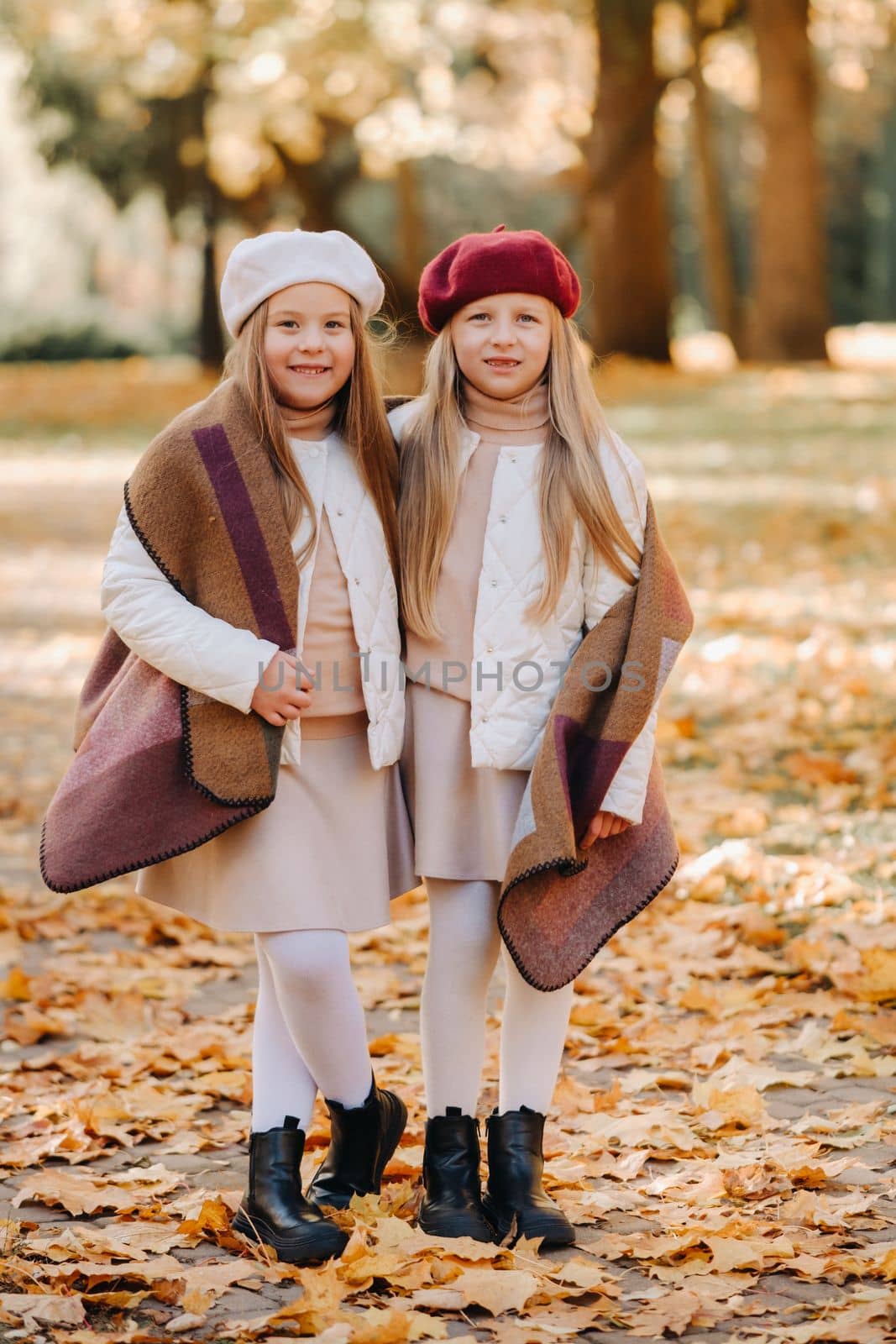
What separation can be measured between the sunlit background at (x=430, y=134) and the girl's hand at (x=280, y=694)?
9887 millimetres

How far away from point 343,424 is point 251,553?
1.21 ft

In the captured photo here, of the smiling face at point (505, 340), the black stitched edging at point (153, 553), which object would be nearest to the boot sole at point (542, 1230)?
the black stitched edging at point (153, 553)

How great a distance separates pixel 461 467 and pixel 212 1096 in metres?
1.67

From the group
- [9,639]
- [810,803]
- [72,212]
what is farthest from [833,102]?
[810,803]

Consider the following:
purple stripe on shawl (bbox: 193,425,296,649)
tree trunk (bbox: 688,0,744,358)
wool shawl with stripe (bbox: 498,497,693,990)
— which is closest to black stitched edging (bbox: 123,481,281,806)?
purple stripe on shawl (bbox: 193,425,296,649)

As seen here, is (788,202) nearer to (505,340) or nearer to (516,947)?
(505,340)

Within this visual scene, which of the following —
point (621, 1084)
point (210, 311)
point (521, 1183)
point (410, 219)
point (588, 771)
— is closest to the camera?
point (588, 771)

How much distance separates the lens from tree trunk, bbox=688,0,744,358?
27.2m

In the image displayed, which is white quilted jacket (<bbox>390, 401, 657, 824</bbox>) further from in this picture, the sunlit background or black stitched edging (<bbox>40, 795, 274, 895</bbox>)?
the sunlit background

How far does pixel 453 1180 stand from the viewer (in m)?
3.14

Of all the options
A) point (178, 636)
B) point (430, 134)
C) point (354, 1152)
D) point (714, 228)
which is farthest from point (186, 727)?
point (714, 228)

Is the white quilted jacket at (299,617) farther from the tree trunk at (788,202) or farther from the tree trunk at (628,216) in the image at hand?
the tree trunk at (628,216)

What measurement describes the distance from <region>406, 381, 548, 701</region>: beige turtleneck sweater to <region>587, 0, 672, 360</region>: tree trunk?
1998 cm

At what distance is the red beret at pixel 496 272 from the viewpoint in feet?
10.2
